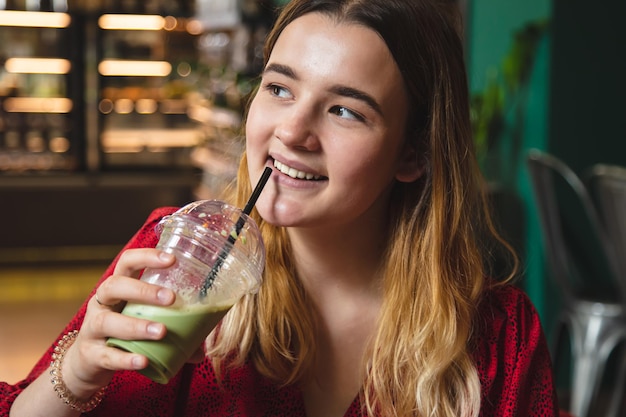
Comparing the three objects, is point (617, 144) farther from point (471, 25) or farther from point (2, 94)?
point (2, 94)

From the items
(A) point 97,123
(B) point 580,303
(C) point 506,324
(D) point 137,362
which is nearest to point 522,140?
(B) point 580,303

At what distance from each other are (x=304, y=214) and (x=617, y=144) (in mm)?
3347

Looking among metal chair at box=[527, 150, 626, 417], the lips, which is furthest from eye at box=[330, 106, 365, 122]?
metal chair at box=[527, 150, 626, 417]

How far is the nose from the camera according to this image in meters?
1.44

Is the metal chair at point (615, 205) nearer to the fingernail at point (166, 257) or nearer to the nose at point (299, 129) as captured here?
the nose at point (299, 129)

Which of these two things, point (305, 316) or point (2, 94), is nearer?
point (305, 316)

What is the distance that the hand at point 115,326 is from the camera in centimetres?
116

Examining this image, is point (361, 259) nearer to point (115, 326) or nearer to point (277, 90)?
point (277, 90)

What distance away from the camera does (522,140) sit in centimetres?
449

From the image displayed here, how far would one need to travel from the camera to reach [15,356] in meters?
4.91

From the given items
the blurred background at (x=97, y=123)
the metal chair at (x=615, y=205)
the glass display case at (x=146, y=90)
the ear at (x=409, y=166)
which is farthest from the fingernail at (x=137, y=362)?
the glass display case at (x=146, y=90)

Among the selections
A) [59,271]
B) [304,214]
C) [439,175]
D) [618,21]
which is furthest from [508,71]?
[59,271]

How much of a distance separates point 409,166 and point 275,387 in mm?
487

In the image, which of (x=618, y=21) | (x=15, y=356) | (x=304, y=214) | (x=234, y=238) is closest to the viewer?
(x=234, y=238)
